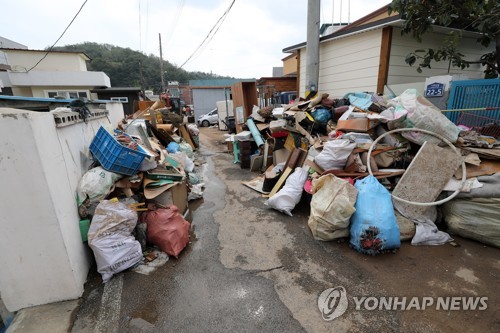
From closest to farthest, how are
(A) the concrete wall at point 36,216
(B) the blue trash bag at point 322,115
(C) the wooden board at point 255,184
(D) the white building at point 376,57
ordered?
1. (A) the concrete wall at point 36,216
2. (C) the wooden board at point 255,184
3. (B) the blue trash bag at point 322,115
4. (D) the white building at point 376,57

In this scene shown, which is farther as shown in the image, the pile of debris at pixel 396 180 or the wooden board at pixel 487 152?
the wooden board at pixel 487 152

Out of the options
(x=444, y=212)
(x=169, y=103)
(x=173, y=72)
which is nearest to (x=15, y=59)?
(x=169, y=103)

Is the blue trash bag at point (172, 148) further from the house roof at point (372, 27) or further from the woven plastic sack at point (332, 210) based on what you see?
the house roof at point (372, 27)

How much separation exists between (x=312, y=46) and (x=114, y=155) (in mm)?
5623

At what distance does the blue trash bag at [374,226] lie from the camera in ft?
7.98

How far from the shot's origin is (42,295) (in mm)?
2041

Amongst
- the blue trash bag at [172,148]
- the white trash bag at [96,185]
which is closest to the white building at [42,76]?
the blue trash bag at [172,148]

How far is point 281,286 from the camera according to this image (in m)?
2.16

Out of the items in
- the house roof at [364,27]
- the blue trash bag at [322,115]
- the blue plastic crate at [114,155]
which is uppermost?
the house roof at [364,27]

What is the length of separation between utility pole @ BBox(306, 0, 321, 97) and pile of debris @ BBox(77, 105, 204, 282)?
181 inches

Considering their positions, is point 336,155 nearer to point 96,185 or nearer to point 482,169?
point 482,169

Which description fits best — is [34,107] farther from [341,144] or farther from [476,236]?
[476,236]

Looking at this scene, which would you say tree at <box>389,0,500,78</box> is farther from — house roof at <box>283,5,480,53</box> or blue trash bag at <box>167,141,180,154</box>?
blue trash bag at <box>167,141,180,154</box>

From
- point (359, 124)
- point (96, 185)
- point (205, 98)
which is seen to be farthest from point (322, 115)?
point (205, 98)
